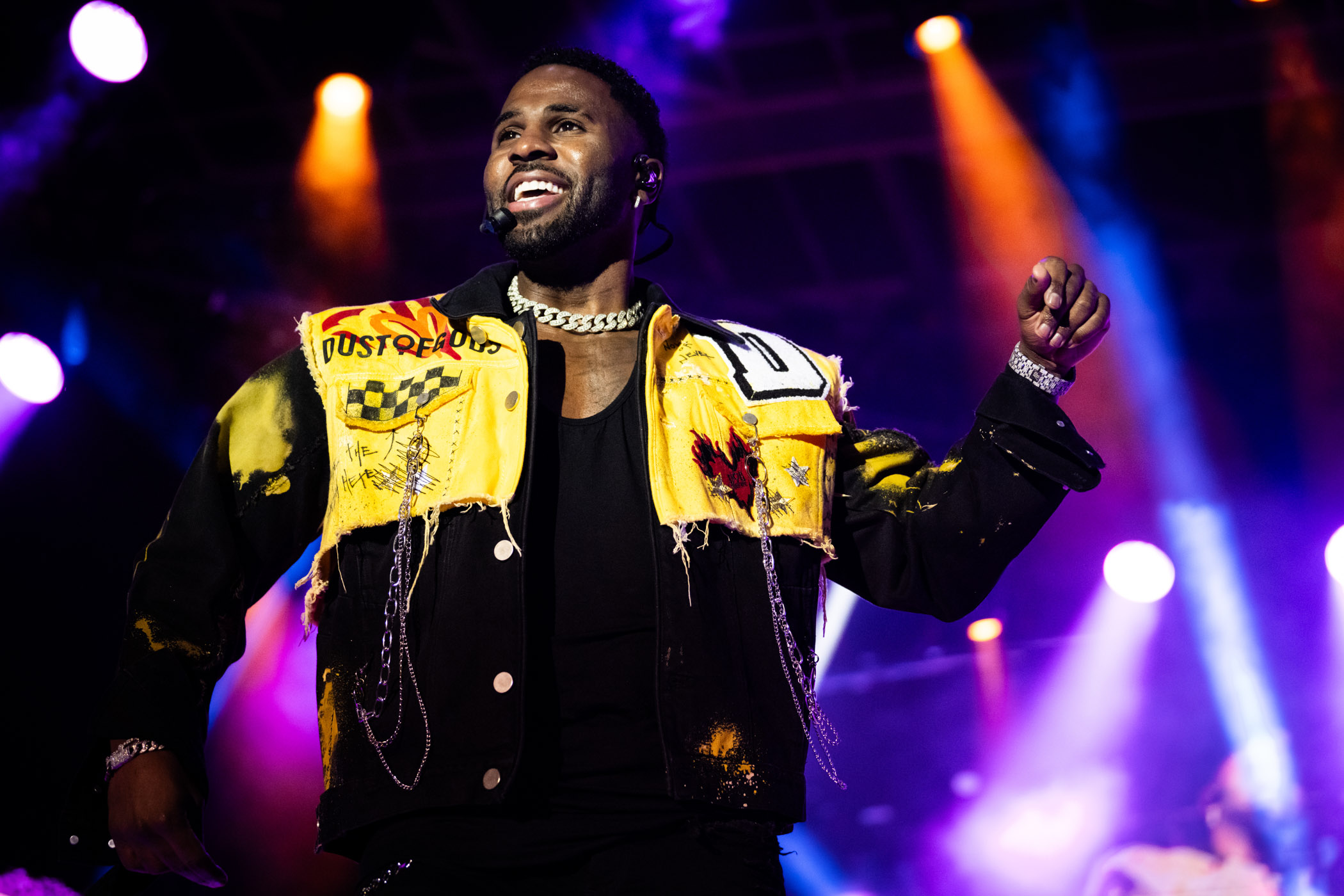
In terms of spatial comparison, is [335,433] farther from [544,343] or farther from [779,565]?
[779,565]

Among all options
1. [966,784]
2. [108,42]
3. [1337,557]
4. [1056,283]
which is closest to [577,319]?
[1056,283]

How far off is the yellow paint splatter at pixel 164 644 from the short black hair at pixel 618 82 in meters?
1.64

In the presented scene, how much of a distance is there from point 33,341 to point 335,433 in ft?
16.1

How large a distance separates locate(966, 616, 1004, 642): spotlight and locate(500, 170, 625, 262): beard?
6.37m

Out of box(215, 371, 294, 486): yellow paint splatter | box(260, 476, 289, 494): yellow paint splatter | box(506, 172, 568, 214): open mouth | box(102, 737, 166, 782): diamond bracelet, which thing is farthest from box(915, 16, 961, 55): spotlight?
box(102, 737, 166, 782): diamond bracelet

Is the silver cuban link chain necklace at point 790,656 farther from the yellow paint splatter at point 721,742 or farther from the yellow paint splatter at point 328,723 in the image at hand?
the yellow paint splatter at point 328,723

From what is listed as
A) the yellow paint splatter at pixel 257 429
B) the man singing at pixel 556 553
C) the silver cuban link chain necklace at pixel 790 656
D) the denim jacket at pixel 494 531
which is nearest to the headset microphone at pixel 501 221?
the man singing at pixel 556 553

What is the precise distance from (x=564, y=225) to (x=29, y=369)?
482cm

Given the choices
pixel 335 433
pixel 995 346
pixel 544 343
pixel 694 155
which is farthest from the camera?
pixel 995 346

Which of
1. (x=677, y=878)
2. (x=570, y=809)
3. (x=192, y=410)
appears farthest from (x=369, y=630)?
(x=192, y=410)

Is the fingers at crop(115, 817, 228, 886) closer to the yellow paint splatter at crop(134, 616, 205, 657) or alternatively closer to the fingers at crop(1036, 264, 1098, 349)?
the yellow paint splatter at crop(134, 616, 205, 657)

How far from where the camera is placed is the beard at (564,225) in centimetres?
278

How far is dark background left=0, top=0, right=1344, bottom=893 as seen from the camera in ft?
21.1

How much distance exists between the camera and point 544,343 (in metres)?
2.69
